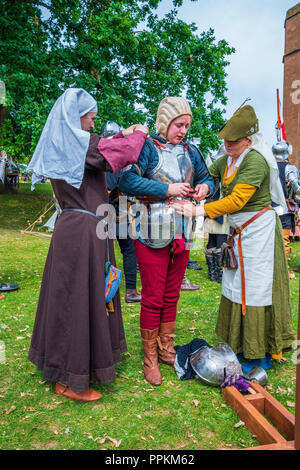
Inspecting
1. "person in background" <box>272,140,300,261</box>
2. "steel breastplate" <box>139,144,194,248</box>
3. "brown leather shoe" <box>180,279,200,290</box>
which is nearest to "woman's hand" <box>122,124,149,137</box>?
"steel breastplate" <box>139,144,194,248</box>

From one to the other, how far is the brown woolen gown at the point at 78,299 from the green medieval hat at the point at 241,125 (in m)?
0.71

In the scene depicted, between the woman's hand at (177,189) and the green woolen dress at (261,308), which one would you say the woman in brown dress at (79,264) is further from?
the green woolen dress at (261,308)

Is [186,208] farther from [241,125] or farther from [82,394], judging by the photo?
[82,394]

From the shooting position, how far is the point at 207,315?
14.0ft

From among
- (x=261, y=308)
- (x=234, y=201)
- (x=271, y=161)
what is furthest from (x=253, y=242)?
(x=271, y=161)

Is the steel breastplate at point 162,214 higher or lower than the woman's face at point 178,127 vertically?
Result: lower

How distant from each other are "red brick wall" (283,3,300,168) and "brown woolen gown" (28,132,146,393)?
20.9 metres

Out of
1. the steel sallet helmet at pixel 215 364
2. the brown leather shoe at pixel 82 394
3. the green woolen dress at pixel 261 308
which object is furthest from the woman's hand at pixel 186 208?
the brown leather shoe at pixel 82 394

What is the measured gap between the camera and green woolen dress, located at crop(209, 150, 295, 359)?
2727mm

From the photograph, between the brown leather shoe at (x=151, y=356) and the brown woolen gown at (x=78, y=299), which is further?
the brown leather shoe at (x=151, y=356)

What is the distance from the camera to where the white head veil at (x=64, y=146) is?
2.15 meters

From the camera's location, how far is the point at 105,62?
11.2 m

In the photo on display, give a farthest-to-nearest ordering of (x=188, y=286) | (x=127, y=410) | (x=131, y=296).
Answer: (x=188, y=286), (x=131, y=296), (x=127, y=410)

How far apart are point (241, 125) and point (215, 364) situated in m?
1.76
